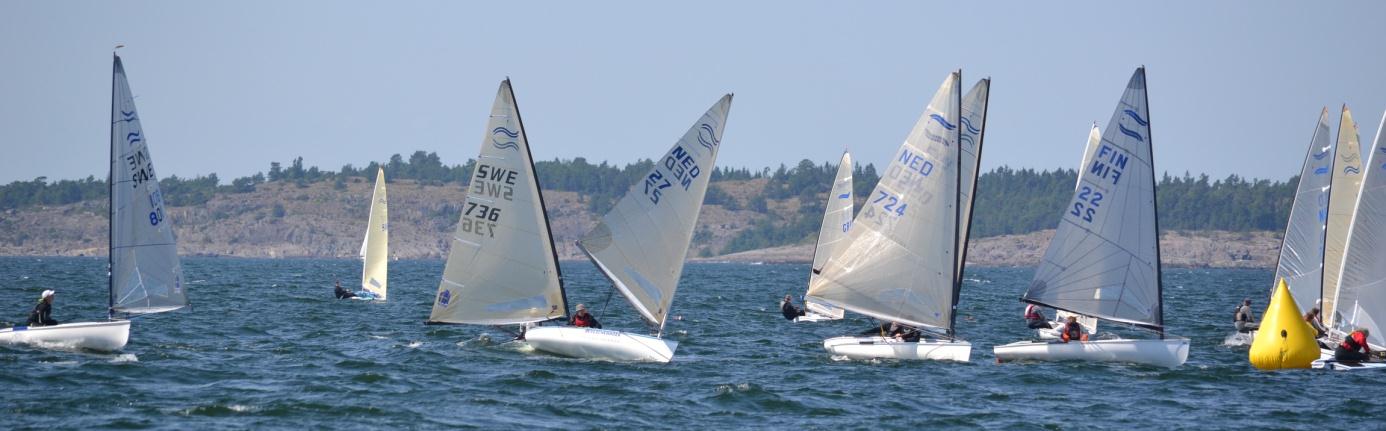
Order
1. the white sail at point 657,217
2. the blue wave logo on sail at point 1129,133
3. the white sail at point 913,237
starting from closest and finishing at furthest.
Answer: the white sail at point 657,217 → the white sail at point 913,237 → the blue wave logo on sail at point 1129,133

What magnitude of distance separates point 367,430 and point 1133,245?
18048mm

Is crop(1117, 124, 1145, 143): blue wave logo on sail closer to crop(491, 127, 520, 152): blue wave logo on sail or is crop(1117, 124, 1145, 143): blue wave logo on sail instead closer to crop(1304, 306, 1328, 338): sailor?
crop(1304, 306, 1328, 338): sailor

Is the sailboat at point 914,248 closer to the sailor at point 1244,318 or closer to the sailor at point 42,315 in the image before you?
the sailor at point 1244,318

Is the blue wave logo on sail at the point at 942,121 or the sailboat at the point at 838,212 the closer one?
the blue wave logo on sail at the point at 942,121

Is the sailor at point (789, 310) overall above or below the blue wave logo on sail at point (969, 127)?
below

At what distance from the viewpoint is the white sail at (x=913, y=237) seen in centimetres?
3238

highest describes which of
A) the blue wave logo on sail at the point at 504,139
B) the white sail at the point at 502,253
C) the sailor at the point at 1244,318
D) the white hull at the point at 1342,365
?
the blue wave logo on sail at the point at 504,139

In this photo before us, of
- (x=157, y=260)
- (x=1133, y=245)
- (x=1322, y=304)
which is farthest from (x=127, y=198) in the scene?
(x=1322, y=304)

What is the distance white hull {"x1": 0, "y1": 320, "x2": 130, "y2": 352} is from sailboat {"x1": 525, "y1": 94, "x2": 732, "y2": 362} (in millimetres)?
9063

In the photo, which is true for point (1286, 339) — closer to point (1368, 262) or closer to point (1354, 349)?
point (1354, 349)

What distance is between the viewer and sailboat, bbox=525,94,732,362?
31.3 m

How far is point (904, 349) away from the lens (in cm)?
3288

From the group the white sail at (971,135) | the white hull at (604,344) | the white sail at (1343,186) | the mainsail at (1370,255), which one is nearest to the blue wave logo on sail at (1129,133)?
the white sail at (971,135)

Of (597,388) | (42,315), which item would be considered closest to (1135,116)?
(597,388)
